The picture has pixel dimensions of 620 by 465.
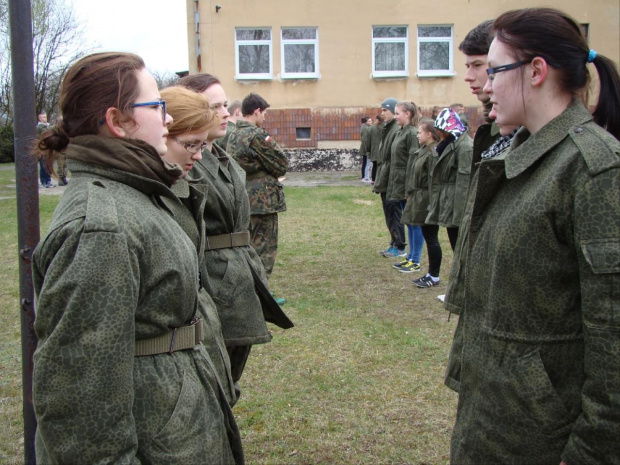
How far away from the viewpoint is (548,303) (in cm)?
176

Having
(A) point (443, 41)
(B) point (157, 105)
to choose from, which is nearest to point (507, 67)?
(B) point (157, 105)

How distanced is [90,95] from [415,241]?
6460mm

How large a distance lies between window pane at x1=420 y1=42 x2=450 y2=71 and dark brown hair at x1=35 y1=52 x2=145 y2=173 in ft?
66.4

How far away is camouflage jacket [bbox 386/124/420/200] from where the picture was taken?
8.16 m

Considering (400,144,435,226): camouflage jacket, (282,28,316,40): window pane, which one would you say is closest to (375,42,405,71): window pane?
(282,28,316,40): window pane

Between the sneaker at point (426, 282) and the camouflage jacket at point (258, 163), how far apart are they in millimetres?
2007

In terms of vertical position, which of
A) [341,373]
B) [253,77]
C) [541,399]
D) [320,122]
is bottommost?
[341,373]

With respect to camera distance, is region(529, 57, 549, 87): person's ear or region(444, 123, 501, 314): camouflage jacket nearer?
region(529, 57, 549, 87): person's ear

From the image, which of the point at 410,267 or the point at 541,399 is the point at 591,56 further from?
the point at 410,267

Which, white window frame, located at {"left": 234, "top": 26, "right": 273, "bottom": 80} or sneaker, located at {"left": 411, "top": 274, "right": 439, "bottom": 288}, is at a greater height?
white window frame, located at {"left": 234, "top": 26, "right": 273, "bottom": 80}

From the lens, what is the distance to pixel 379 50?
829 inches

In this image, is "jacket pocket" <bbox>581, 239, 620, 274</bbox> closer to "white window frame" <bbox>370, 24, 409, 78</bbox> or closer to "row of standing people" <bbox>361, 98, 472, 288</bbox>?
"row of standing people" <bbox>361, 98, 472, 288</bbox>

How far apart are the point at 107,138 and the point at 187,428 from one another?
85 cm

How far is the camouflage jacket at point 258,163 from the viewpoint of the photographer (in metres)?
6.11
